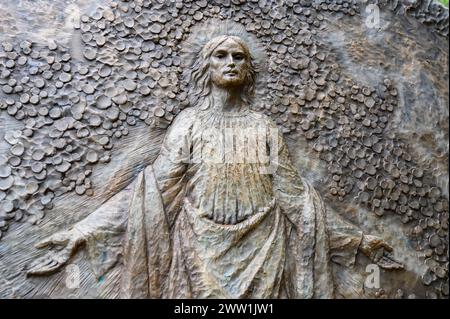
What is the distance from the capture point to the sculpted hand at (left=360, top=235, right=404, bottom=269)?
3.43 m

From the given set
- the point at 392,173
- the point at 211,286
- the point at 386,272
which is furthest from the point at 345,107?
the point at 211,286

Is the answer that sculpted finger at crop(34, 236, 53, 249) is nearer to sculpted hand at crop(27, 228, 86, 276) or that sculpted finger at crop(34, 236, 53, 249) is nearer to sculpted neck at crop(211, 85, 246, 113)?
sculpted hand at crop(27, 228, 86, 276)

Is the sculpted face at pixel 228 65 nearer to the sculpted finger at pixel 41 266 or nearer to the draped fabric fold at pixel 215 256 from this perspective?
the draped fabric fold at pixel 215 256

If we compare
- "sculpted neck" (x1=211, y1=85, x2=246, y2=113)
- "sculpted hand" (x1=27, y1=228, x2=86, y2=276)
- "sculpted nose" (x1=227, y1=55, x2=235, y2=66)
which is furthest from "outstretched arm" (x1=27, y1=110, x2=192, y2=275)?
"sculpted nose" (x1=227, y1=55, x2=235, y2=66)

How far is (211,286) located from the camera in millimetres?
3062

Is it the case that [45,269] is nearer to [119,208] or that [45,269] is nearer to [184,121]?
[119,208]

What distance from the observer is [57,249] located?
3090 mm

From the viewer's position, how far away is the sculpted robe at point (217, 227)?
3.10 metres

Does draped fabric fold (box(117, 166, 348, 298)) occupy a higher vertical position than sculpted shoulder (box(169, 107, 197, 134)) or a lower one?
lower

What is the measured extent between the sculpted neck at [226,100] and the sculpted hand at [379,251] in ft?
3.72

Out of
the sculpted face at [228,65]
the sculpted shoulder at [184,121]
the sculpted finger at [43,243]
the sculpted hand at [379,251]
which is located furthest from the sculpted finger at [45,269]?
the sculpted hand at [379,251]

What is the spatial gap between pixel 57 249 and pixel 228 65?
1472 mm

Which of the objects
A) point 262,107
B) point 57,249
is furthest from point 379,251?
point 57,249

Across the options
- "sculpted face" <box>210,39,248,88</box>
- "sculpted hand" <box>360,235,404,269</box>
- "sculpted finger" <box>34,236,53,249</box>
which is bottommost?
"sculpted hand" <box>360,235,404,269</box>
